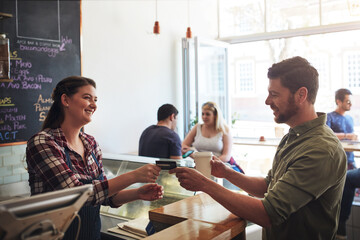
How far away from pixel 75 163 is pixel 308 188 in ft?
3.52

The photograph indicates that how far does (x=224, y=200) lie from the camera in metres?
1.51

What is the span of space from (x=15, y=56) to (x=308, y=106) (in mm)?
2749

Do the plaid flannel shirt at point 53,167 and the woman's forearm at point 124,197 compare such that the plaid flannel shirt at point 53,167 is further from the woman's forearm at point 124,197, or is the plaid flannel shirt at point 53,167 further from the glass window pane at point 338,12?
the glass window pane at point 338,12

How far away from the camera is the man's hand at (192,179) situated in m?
1.58

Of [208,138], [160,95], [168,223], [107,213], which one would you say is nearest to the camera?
[168,223]

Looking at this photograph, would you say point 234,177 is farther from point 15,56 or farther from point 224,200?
point 15,56

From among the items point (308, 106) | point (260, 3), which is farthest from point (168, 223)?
point (260, 3)

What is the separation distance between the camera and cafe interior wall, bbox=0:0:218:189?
4152 mm

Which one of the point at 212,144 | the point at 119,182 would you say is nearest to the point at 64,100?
the point at 119,182

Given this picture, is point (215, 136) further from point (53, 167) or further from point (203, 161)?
point (53, 167)

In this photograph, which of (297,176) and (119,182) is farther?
(119,182)

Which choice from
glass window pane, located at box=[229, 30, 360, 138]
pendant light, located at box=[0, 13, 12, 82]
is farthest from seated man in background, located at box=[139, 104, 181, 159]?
glass window pane, located at box=[229, 30, 360, 138]

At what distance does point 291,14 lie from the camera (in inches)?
237

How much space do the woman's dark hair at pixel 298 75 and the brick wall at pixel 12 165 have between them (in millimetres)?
2556
